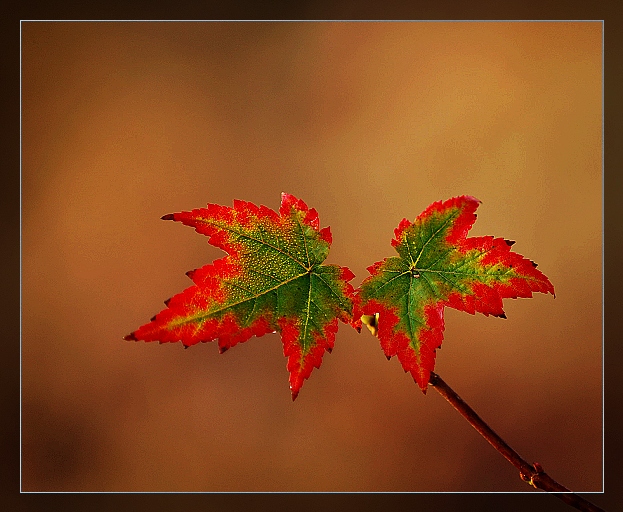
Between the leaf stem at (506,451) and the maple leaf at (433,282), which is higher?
the maple leaf at (433,282)

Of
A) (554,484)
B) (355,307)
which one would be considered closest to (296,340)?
(355,307)

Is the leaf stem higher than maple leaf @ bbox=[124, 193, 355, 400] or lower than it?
lower

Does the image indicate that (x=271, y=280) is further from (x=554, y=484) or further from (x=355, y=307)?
(x=554, y=484)
